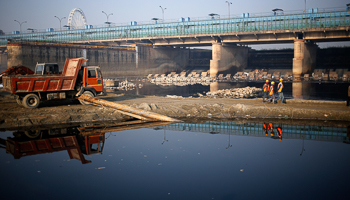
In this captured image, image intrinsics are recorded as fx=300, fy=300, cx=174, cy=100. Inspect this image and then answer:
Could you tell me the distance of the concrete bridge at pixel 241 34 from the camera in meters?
48.6

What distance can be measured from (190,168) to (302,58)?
45965mm

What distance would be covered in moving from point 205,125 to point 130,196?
8.01 m

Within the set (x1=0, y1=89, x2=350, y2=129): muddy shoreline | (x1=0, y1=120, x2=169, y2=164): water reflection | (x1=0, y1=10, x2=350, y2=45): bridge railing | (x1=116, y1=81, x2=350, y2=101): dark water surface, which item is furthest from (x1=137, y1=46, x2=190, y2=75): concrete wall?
(x1=0, y1=120, x2=169, y2=164): water reflection

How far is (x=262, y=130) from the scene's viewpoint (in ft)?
45.0

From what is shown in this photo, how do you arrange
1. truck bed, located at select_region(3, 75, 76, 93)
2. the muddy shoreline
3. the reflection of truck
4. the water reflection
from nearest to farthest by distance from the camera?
the reflection of truck, the water reflection, the muddy shoreline, truck bed, located at select_region(3, 75, 76, 93)

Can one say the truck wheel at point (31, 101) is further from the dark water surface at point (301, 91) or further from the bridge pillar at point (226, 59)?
the bridge pillar at point (226, 59)

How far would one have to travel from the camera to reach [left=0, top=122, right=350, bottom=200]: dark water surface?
7527 mm

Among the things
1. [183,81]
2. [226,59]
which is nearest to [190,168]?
[183,81]

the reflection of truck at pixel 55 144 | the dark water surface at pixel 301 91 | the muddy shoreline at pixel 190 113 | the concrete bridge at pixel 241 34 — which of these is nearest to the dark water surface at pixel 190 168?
the reflection of truck at pixel 55 144

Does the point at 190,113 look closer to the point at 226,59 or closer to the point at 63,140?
the point at 63,140

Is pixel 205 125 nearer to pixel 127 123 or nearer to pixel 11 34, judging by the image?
pixel 127 123

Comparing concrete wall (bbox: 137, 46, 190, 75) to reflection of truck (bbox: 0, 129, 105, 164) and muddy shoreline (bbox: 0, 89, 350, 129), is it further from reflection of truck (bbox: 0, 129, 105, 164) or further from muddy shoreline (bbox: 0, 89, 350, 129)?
reflection of truck (bbox: 0, 129, 105, 164)

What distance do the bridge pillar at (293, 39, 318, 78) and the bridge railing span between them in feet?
9.20

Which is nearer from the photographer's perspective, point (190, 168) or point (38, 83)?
point (190, 168)
